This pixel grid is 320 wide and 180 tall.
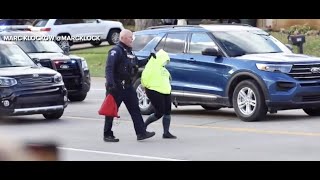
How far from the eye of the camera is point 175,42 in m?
13.6

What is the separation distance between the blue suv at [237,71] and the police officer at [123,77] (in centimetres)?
207

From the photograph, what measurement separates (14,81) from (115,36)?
902 inches

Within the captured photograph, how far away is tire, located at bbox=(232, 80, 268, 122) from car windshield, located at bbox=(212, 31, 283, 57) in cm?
76

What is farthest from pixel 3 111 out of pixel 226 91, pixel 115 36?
pixel 115 36

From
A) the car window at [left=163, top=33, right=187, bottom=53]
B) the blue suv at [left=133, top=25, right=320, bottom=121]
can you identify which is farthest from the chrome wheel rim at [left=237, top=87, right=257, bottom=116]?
the car window at [left=163, top=33, right=187, bottom=53]

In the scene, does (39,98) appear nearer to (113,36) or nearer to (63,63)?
(63,63)

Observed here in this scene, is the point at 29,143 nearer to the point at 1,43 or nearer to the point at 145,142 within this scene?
the point at 145,142

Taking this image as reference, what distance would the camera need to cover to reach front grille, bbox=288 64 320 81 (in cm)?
1200

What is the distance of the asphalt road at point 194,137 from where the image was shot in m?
8.59

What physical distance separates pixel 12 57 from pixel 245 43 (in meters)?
4.54

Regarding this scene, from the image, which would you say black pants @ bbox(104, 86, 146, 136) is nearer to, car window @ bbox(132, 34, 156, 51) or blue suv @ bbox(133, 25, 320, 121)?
blue suv @ bbox(133, 25, 320, 121)

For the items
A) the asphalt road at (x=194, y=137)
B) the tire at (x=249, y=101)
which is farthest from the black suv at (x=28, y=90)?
the tire at (x=249, y=101)

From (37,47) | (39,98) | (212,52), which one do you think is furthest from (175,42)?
(37,47)

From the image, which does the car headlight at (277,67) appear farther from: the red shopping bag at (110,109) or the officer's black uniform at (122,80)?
the red shopping bag at (110,109)
